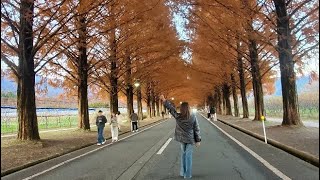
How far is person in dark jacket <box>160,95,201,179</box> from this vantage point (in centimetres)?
743

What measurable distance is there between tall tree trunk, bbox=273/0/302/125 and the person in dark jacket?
403 inches

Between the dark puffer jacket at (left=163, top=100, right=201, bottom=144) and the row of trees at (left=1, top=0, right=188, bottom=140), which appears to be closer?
the dark puffer jacket at (left=163, top=100, right=201, bottom=144)

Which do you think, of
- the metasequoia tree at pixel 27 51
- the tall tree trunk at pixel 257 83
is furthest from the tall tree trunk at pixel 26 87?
the tall tree trunk at pixel 257 83

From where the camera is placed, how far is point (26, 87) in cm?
1503

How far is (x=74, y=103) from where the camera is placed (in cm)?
7106

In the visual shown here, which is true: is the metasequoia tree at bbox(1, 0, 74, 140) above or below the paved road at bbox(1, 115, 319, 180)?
above

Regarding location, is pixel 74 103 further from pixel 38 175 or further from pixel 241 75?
pixel 38 175

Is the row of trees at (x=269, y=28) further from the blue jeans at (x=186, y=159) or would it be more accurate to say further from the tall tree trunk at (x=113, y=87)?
the tall tree trunk at (x=113, y=87)

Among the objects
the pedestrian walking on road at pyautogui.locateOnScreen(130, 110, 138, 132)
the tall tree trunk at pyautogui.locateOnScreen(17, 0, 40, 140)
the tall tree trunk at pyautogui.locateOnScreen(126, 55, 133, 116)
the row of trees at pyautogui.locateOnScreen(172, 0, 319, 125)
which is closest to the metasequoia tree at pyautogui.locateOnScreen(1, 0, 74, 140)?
the tall tree trunk at pyautogui.locateOnScreen(17, 0, 40, 140)

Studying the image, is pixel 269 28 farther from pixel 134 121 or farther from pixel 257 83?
pixel 134 121

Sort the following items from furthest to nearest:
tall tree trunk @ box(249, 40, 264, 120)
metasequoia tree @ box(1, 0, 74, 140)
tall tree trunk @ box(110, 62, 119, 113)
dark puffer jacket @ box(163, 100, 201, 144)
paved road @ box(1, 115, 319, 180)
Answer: tall tree trunk @ box(110, 62, 119, 113), tall tree trunk @ box(249, 40, 264, 120), metasequoia tree @ box(1, 0, 74, 140), paved road @ box(1, 115, 319, 180), dark puffer jacket @ box(163, 100, 201, 144)

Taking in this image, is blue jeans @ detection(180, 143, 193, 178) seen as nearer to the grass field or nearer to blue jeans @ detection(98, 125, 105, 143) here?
blue jeans @ detection(98, 125, 105, 143)

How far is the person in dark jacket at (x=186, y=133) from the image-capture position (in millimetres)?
7430

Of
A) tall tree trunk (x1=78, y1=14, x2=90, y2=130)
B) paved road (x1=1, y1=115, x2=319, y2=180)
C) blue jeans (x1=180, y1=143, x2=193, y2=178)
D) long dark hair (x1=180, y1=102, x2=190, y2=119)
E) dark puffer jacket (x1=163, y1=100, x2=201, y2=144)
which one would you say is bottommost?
paved road (x1=1, y1=115, x2=319, y2=180)
